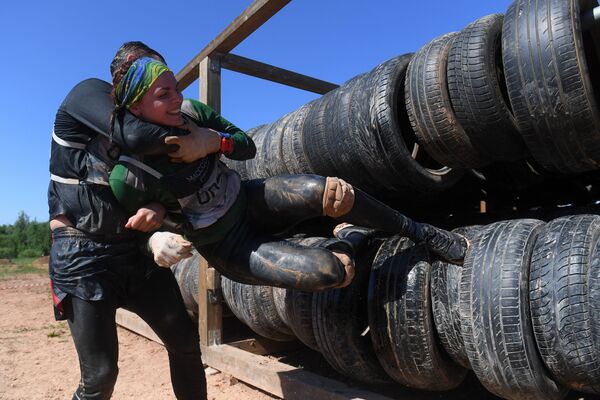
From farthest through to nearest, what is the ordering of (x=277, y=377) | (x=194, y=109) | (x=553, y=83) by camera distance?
(x=277, y=377) → (x=194, y=109) → (x=553, y=83)

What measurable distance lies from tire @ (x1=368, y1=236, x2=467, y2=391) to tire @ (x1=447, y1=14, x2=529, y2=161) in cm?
54

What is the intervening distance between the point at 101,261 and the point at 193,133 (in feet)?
2.11

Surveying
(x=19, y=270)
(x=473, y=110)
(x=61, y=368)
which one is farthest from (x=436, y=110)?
(x=19, y=270)

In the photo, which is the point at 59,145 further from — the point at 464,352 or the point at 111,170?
the point at 464,352

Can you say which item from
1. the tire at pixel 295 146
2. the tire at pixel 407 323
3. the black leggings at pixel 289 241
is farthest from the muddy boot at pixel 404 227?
the tire at pixel 295 146

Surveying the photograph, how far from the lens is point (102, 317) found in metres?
1.94

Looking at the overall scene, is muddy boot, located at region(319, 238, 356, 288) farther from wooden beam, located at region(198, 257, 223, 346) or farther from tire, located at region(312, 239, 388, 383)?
wooden beam, located at region(198, 257, 223, 346)

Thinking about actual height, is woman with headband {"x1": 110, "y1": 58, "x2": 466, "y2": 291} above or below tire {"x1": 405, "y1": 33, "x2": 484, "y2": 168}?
below

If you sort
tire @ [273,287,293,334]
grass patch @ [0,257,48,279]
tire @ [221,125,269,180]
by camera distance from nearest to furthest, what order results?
tire @ [273,287,293,334], tire @ [221,125,269,180], grass patch @ [0,257,48,279]

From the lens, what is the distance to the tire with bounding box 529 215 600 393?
5.21 feet

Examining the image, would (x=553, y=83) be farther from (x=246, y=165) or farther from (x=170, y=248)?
(x=246, y=165)

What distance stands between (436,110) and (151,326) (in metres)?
1.59

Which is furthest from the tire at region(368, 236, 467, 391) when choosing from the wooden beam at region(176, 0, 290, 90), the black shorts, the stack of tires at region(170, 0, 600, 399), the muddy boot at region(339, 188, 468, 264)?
the wooden beam at region(176, 0, 290, 90)

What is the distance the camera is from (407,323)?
2.04 m
